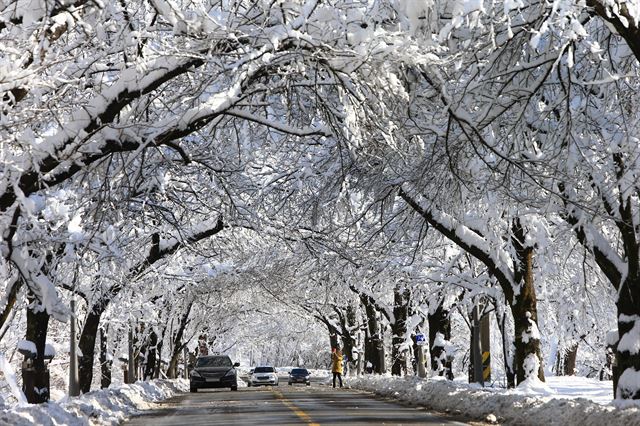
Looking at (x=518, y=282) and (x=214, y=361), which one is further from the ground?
(x=518, y=282)

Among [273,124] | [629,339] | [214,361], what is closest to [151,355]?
[214,361]

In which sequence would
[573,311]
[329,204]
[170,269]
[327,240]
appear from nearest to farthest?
[329,204] < [327,240] < [170,269] < [573,311]

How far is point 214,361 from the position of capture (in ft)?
134

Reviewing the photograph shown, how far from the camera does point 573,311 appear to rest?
42.3 metres

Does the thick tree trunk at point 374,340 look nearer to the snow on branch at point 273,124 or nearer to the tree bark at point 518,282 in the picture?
the tree bark at point 518,282

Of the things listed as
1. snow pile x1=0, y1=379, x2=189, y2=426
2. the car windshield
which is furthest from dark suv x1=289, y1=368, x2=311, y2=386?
snow pile x1=0, y1=379, x2=189, y2=426

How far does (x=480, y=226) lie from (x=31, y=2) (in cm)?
1338

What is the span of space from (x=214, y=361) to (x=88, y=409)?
23983 millimetres

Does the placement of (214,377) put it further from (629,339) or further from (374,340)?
(629,339)

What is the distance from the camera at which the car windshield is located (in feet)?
132

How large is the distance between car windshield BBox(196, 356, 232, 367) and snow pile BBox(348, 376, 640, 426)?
15054 mm

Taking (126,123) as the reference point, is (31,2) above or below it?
above

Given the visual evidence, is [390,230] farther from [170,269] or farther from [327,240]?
[170,269]

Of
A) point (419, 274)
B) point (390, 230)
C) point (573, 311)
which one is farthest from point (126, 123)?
point (573, 311)
